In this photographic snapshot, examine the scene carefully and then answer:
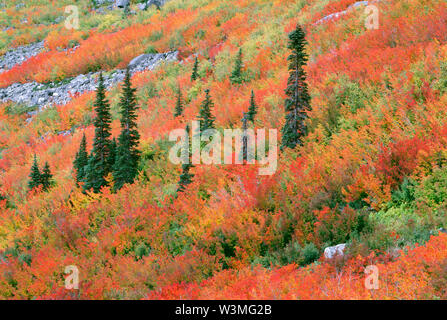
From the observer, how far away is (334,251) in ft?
18.1

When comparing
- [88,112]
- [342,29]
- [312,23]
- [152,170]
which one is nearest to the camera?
[152,170]

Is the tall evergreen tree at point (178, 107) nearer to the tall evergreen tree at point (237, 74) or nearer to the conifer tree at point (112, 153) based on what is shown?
the tall evergreen tree at point (237, 74)

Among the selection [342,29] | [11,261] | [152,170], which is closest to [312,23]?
[342,29]

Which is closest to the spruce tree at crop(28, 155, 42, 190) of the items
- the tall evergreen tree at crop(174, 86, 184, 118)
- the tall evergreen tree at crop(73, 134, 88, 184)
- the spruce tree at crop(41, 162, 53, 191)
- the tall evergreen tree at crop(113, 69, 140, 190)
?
the spruce tree at crop(41, 162, 53, 191)

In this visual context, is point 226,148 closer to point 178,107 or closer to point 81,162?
point 81,162

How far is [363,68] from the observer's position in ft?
39.0

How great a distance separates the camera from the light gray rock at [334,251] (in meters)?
5.37

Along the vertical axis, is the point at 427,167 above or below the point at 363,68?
below

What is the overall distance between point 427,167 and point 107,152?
10.5 meters

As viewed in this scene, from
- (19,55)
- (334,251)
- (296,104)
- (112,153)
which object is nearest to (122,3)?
(19,55)

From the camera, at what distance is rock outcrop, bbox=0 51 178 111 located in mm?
26453

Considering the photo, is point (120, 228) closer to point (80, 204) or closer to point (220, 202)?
point (220, 202)

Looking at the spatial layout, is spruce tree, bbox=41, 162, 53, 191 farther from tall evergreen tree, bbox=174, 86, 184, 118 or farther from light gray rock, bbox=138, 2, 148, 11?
light gray rock, bbox=138, 2, 148, 11

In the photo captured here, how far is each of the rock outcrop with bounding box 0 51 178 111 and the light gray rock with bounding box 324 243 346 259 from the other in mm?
23407
